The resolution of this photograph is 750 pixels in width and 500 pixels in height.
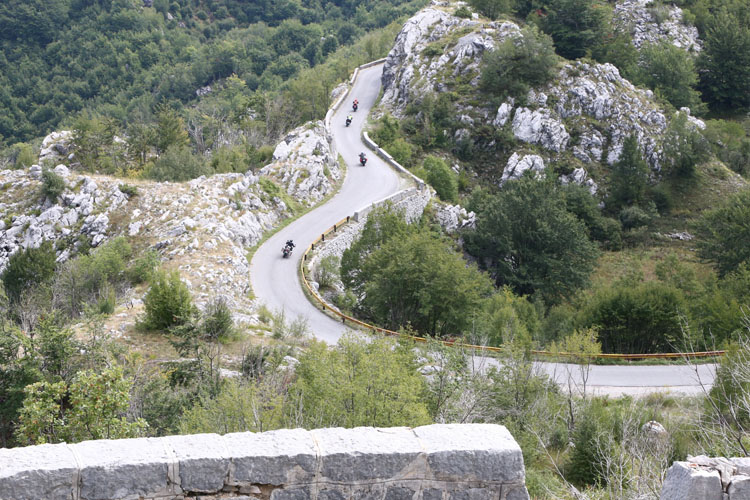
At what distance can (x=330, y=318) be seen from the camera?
2642 centimetres

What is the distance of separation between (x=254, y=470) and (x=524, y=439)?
930cm

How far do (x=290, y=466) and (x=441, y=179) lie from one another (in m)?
41.8

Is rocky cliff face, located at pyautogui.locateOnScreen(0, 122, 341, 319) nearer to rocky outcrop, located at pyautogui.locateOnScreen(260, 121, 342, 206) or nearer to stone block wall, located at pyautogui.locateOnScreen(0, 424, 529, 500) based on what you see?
rocky outcrop, located at pyautogui.locateOnScreen(260, 121, 342, 206)

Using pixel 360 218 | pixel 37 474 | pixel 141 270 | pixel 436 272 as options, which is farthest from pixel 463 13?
pixel 37 474

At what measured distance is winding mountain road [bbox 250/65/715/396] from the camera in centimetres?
2155

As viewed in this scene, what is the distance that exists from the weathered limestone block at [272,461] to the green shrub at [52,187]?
99.3 feet

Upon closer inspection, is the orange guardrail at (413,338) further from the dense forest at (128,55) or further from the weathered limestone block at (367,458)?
the dense forest at (128,55)

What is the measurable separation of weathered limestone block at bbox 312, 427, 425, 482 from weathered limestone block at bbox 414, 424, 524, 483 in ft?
0.51

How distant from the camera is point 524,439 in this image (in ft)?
44.8

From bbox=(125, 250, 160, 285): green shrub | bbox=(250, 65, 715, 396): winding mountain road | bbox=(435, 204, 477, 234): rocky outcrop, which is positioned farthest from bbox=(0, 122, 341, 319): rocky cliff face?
bbox=(435, 204, 477, 234): rocky outcrop

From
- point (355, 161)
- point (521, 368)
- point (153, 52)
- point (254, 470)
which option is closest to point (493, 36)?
point (355, 161)

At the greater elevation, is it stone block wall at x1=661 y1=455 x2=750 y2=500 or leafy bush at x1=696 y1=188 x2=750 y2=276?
stone block wall at x1=661 y1=455 x2=750 y2=500

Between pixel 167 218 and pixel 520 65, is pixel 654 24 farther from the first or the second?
pixel 167 218

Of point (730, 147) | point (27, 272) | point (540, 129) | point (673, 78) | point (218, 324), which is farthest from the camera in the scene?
point (673, 78)
